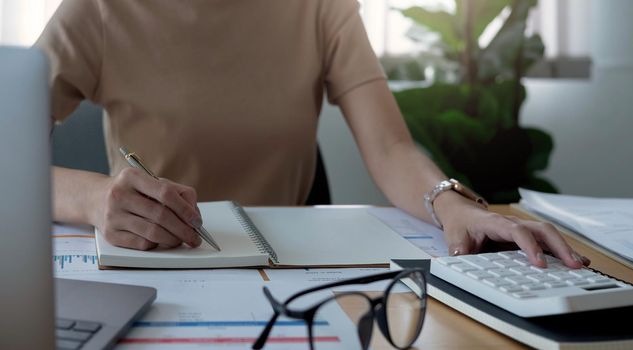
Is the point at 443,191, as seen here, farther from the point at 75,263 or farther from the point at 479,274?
Answer: the point at 75,263

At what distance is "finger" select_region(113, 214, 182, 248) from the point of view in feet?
2.80

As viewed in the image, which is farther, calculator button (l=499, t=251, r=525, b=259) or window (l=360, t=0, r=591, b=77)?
window (l=360, t=0, r=591, b=77)

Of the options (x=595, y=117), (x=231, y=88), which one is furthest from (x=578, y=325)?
(x=595, y=117)

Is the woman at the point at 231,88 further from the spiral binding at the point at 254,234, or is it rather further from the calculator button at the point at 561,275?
the calculator button at the point at 561,275

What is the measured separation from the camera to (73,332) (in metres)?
0.58

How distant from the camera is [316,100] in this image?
149 cm

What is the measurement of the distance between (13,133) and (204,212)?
0.61 metres

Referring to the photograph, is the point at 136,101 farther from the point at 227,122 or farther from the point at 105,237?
the point at 105,237

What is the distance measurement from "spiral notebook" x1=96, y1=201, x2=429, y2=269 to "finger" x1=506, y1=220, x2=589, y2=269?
0.15 meters

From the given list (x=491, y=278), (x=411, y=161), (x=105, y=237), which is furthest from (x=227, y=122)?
(x=491, y=278)

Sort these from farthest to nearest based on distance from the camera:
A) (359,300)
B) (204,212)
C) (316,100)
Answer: (316,100)
(204,212)
(359,300)

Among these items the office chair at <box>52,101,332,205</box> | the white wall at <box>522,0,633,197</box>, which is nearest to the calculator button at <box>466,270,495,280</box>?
the office chair at <box>52,101,332,205</box>

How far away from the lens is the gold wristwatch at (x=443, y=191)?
1.06 metres

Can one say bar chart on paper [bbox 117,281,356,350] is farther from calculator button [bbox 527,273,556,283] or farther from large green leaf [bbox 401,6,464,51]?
large green leaf [bbox 401,6,464,51]
